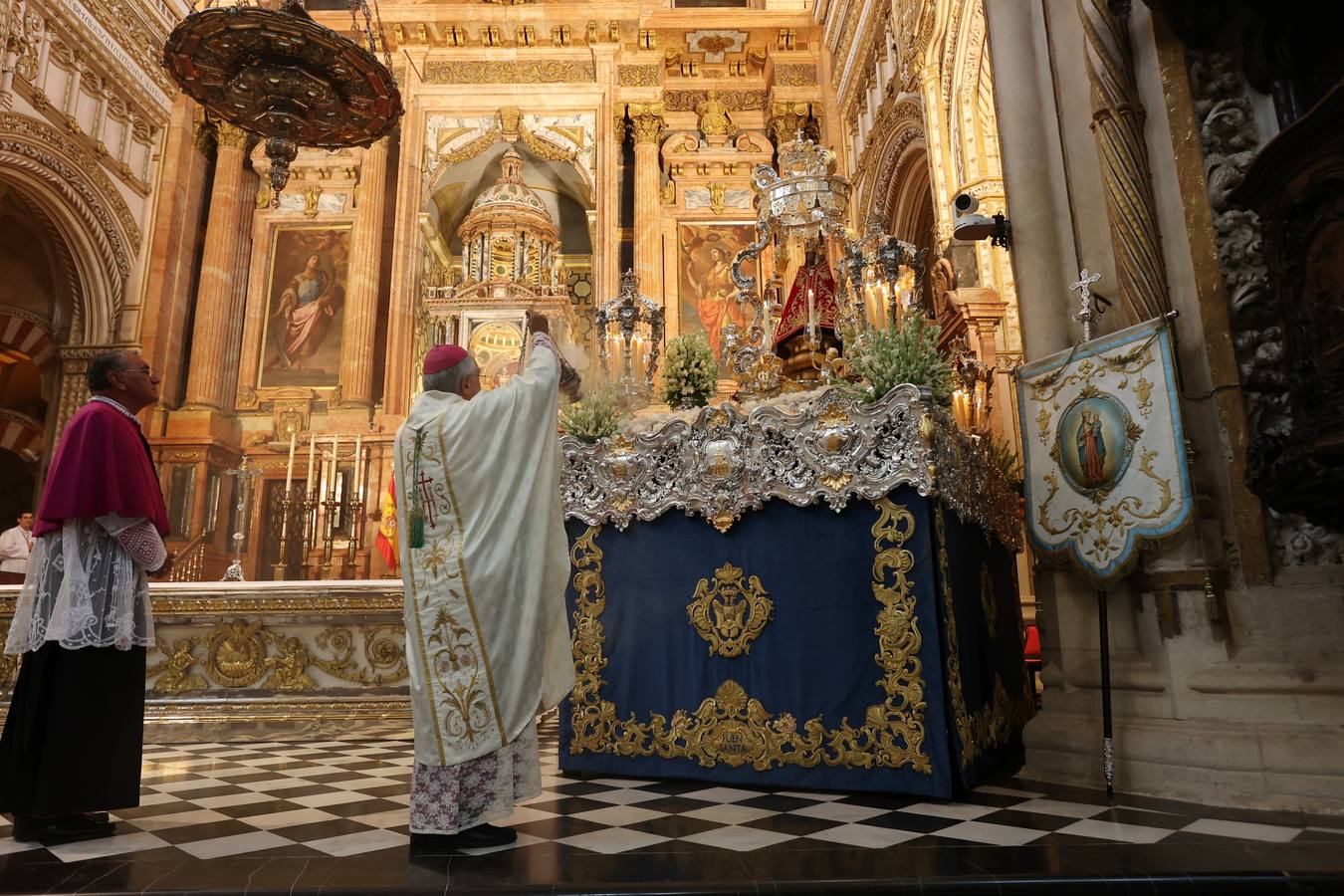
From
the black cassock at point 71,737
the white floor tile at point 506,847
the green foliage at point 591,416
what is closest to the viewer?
the white floor tile at point 506,847

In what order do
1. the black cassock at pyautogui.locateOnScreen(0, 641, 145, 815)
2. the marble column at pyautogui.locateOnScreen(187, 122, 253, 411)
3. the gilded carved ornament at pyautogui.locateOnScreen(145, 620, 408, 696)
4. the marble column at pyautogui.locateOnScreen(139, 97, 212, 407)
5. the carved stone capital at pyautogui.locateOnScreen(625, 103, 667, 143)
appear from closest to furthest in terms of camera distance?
the black cassock at pyautogui.locateOnScreen(0, 641, 145, 815) → the gilded carved ornament at pyautogui.locateOnScreen(145, 620, 408, 696) → the marble column at pyautogui.locateOnScreen(139, 97, 212, 407) → the marble column at pyautogui.locateOnScreen(187, 122, 253, 411) → the carved stone capital at pyautogui.locateOnScreen(625, 103, 667, 143)

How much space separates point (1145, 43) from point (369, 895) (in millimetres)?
4301

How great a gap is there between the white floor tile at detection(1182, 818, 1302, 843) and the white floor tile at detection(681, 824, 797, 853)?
123 cm

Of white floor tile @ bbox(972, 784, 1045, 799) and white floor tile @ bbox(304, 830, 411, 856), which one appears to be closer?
white floor tile @ bbox(304, 830, 411, 856)

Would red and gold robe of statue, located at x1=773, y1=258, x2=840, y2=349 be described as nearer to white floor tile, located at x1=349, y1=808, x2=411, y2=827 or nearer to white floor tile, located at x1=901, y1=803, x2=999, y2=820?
white floor tile, located at x1=901, y1=803, x2=999, y2=820

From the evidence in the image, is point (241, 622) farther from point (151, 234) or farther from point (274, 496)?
point (151, 234)

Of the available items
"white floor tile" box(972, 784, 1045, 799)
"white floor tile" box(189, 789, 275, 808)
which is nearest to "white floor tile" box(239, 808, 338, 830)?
"white floor tile" box(189, 789, 275, 808)

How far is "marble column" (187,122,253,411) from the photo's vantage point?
40.5 ft

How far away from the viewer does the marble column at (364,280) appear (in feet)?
41.0

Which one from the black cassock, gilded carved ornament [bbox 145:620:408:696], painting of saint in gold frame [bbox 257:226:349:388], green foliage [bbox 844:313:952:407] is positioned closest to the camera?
the black cassock

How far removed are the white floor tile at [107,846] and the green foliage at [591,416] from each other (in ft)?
7.09

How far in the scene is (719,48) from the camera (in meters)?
14.3

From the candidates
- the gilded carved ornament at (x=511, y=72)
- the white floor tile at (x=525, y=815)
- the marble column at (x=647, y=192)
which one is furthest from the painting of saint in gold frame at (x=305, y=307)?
the white floor tile at (x=525, y=815)

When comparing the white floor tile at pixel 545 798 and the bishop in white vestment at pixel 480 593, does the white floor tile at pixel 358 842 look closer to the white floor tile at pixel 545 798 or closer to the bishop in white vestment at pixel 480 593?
the bishop in white vestment at pixel 480 593
